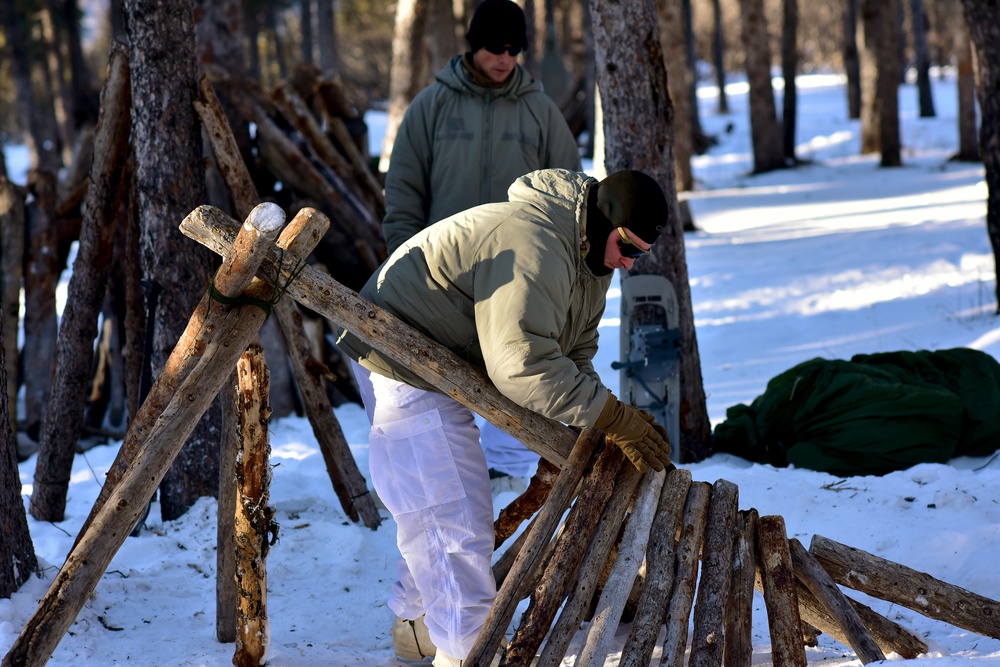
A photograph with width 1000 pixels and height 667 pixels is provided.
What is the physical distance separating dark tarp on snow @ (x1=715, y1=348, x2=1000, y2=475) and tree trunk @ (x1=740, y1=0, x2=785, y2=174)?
1067 centimetres

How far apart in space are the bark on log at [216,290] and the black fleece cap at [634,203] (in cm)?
100

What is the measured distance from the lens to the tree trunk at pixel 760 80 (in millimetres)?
15039

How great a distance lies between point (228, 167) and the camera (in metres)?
4.54

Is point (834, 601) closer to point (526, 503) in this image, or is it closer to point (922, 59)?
point (526, 503)

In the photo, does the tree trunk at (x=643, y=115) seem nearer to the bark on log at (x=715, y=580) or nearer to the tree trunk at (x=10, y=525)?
the bark on log at (x=715, y=580)

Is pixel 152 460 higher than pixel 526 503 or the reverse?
higher

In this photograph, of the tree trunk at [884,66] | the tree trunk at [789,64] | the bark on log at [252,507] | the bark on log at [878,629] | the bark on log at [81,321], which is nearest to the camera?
the bark on log at [252,507]

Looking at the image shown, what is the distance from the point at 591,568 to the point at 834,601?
83 centimetres

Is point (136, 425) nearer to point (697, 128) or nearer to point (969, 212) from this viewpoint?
point (969, 212)

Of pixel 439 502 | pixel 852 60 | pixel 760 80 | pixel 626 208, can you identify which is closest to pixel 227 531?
pixel 439 502

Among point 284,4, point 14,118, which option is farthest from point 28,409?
point 14,118

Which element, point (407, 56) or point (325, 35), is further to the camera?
point (325, 35)

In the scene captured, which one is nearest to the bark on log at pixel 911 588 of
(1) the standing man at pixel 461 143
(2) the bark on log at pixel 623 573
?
(2) the bark on log at pixel 623 573

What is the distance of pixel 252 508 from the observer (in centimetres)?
320
